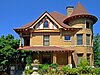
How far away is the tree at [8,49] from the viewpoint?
1136 inches

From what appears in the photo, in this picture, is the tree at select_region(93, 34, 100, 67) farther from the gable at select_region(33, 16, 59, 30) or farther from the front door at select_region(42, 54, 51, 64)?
the gable at select_region(33, 16, 59, 30)

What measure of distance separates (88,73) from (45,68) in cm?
563

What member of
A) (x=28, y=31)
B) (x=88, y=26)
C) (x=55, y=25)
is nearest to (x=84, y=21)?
(x=88, y=26)

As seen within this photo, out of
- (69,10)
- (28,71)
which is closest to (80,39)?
(69,10)

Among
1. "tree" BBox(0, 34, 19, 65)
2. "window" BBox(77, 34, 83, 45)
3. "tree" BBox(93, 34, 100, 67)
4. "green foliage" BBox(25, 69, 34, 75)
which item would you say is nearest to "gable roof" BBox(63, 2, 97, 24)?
"window" BBox(77, 34, 83, 45)

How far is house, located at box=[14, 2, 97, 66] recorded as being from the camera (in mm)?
34469

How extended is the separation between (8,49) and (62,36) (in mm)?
9648

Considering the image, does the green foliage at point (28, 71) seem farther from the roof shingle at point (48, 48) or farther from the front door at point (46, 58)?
the front door at point (46, 58)

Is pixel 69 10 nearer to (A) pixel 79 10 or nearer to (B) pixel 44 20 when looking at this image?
(A) pixel 79 10

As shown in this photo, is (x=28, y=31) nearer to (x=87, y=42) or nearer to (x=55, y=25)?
(x=55, y=25)

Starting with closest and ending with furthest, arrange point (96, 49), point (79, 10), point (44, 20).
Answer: point (44, 20) < point (79, 10) < point (96, 49)

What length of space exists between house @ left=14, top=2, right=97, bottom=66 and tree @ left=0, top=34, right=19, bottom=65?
3032 mm

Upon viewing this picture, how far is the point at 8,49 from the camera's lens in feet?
96.2

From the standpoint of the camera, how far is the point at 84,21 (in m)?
34.9
